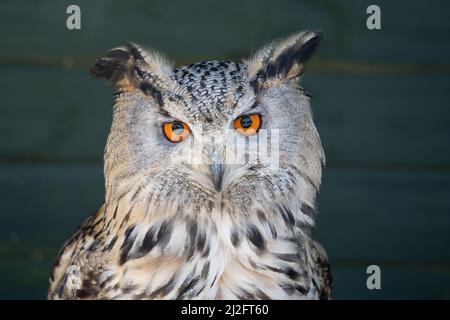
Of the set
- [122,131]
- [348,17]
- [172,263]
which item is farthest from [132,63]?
[348,17]

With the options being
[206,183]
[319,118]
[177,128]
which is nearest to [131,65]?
[177,128]

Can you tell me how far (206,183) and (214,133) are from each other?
10 centimetres

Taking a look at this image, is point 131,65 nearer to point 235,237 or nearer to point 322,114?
point 235,237

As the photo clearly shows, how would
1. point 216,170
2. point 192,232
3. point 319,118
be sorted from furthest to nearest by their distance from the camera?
point 319,118
point 192,232
point 216,170

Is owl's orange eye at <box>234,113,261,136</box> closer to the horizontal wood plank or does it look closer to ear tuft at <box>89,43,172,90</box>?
ear tuft at <box>89,43,172,90</box>

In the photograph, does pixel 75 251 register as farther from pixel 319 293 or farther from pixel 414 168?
pixel 414 168

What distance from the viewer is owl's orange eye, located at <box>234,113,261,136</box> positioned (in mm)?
1365

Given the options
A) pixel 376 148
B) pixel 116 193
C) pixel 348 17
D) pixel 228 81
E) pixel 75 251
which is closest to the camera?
pixel 228 81

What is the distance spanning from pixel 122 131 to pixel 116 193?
5.5 inches

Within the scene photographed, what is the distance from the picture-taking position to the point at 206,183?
1.36 m

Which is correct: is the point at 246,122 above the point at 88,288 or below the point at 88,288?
above

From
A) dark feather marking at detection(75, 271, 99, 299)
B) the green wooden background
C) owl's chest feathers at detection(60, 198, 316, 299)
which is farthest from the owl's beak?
the green wooden background

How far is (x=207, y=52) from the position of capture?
1.99 meters

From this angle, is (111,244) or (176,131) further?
(111,244)
